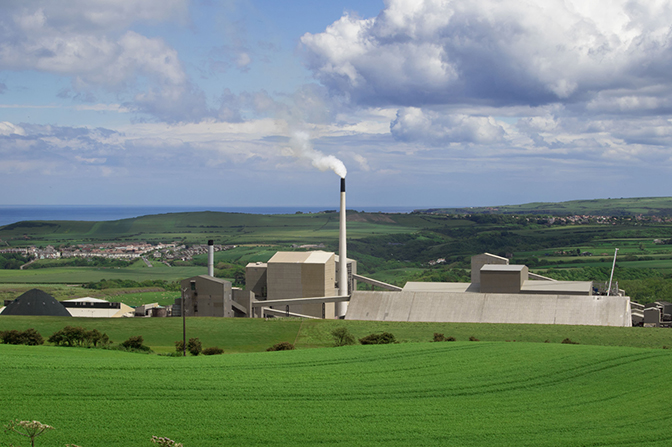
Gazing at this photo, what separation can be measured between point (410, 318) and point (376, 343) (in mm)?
14691

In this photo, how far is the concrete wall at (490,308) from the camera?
56.3m

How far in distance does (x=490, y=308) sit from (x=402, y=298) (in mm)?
8575

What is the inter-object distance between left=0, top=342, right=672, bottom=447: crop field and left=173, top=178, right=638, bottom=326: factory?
68.1ft

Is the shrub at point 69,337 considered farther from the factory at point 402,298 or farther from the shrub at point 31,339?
the factory at point 402,298

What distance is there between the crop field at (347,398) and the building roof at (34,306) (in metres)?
27.3

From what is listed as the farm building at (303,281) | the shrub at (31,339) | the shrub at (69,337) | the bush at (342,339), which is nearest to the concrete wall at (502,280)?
the farm building at (303,281)

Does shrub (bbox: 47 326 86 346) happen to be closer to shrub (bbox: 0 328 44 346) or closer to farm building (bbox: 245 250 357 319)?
shrub (bbox: 0 328 44 346)

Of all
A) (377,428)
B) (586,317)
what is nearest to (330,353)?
(377,428)

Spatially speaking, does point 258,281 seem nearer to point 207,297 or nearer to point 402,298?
point 207,297

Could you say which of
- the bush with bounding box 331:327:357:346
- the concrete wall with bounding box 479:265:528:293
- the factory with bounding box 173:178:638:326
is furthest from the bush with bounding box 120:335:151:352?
the concrete wall with bounding box 479:265:528:293

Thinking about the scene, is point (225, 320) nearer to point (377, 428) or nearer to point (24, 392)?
point (24, 392)

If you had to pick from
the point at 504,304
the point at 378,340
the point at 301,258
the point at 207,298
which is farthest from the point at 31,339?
the point at 504,304

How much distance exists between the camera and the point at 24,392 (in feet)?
82.0

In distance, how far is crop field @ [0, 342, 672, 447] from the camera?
21.9 metres
